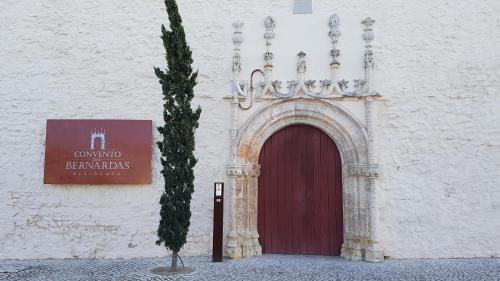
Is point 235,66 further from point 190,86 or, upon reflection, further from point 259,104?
point 190,86

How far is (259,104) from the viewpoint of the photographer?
6.44 m

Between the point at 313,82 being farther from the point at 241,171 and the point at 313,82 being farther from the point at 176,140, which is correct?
the point at 176,140

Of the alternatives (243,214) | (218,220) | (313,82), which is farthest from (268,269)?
(313,82)

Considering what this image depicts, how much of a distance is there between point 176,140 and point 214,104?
157 cm

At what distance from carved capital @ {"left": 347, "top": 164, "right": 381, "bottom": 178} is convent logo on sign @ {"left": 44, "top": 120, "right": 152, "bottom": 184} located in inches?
121

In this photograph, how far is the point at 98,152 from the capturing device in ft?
21.1

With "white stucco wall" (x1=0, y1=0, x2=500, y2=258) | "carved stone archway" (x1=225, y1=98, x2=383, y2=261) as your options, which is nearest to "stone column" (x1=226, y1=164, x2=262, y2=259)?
"carved stone archway" (x1=225, y1=98, x2=383, y2=261)

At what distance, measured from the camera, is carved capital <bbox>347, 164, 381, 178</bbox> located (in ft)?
19.7

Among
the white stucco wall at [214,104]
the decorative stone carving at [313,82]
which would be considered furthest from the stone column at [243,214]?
the decorative stone carving at [313,82]

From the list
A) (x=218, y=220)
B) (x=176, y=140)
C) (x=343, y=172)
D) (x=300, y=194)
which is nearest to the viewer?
(x=176, y=140)

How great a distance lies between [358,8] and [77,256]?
575 cm

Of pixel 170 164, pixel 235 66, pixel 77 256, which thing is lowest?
pixel 77 256

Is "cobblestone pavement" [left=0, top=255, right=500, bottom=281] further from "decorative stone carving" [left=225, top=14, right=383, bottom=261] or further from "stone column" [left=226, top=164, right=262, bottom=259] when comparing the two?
"decorative stone carving" [left=225, top=14, right=383, bottom=261]

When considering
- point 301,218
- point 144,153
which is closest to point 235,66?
point 144,153
